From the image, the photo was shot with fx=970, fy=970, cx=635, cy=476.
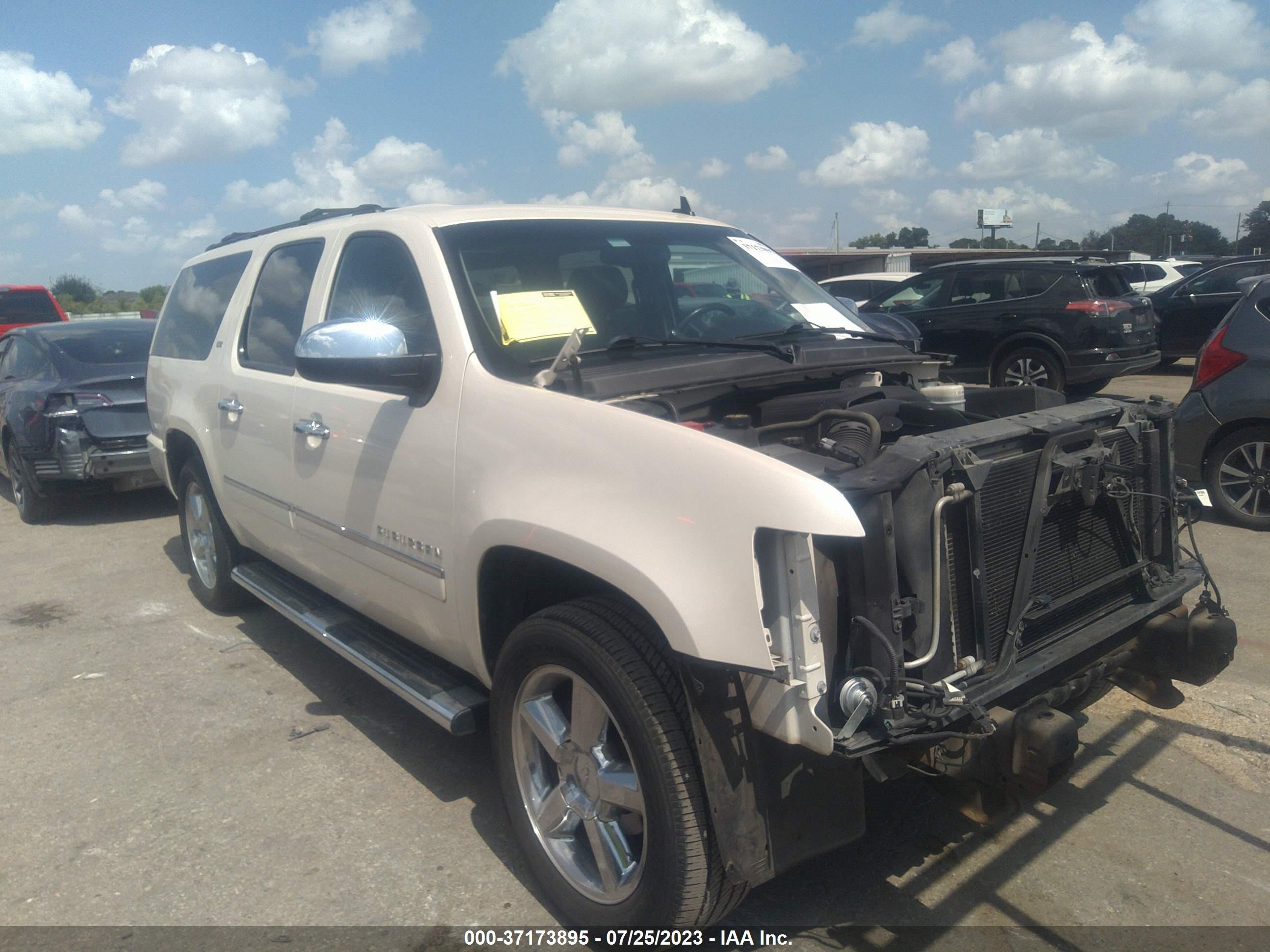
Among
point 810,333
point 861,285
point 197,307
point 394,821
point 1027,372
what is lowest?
point 394,821

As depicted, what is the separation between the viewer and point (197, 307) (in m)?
5.47

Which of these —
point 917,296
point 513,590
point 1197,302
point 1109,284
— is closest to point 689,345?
point 513,590

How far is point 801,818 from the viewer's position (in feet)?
7.70

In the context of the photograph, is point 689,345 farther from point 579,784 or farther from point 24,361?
point 24,361

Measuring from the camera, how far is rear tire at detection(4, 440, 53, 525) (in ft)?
27.4

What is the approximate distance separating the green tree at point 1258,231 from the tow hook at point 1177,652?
159 feet

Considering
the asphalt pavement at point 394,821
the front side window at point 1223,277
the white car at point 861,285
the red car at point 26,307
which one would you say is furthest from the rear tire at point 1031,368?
the red car at point 26,307

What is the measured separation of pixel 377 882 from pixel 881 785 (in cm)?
169

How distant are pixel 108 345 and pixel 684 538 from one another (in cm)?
840

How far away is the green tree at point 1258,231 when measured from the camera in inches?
1770

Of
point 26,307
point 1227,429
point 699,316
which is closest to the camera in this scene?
point 699,316

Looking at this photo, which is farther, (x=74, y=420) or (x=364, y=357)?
(x=74, y=420)

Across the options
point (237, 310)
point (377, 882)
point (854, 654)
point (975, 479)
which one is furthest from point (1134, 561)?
point (237, 310)

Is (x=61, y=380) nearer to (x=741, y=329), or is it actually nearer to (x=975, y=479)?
(x=741, y=329)
